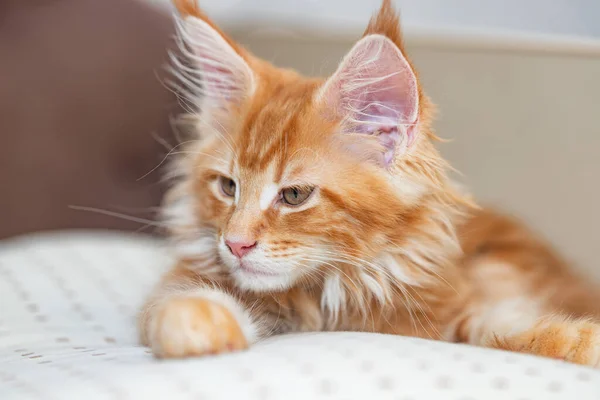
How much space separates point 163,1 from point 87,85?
24.9 inches

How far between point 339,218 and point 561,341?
43cm

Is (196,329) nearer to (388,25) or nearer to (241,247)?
(241,247)

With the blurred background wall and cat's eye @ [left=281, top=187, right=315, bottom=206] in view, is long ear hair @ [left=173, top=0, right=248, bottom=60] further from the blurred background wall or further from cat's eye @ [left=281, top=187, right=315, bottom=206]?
the blurred background wall

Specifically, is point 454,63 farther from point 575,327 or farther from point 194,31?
point 575,327

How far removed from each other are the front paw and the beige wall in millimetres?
1073

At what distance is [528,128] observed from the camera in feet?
6.42

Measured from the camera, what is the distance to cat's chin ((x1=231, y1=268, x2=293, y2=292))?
1137 mm

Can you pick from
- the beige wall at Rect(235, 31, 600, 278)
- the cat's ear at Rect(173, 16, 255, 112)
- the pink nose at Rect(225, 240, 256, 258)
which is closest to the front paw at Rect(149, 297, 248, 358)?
the pink nose at Rect(225, 240, 256, 258)

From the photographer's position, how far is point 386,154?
118cm

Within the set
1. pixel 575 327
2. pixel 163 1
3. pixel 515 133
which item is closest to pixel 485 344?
pixel 575 327

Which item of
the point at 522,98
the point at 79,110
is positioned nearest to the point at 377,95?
the point at 522,98

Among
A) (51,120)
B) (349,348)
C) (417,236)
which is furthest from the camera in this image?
(51,120)

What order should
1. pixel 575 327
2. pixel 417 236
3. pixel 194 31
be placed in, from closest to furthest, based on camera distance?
1. pixel 575 327
2. pixel 417 236
3. pixel 194 31

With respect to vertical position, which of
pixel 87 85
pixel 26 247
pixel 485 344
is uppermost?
pixel 87 85
